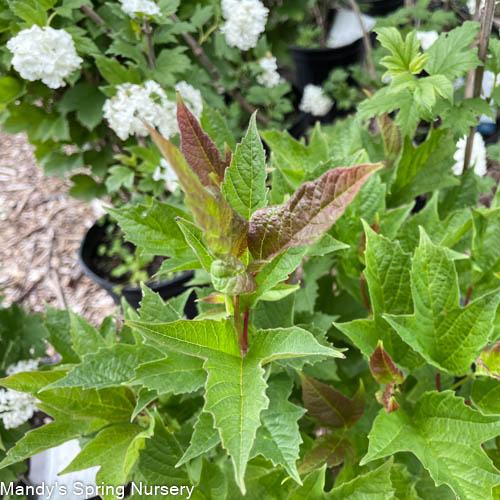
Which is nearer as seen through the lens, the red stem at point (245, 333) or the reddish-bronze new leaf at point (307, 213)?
the reddish-bronze new leaf at point (307, 213)

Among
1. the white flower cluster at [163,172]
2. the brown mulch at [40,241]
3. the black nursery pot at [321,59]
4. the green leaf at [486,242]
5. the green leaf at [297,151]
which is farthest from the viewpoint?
the black nursery pot at [321,59]

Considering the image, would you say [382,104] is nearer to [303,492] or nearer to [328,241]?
[328,241]

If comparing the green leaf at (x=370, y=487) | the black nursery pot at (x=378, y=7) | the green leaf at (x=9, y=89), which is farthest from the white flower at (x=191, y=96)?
the black nursery pot at (x=378, y=7)

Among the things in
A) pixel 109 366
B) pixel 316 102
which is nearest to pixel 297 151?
pixel 109 366

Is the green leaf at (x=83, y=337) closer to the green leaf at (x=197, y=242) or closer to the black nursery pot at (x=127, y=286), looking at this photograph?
the green leaf at (x=197, y=242)

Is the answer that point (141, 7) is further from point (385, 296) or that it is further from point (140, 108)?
point (385, 296)

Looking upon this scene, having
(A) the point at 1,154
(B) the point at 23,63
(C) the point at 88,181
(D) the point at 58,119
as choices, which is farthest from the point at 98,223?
(A) the point at 1,154

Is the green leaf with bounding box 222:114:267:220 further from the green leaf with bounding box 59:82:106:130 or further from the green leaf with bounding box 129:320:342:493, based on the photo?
the green leaf with bounding box 59:82:106:130
